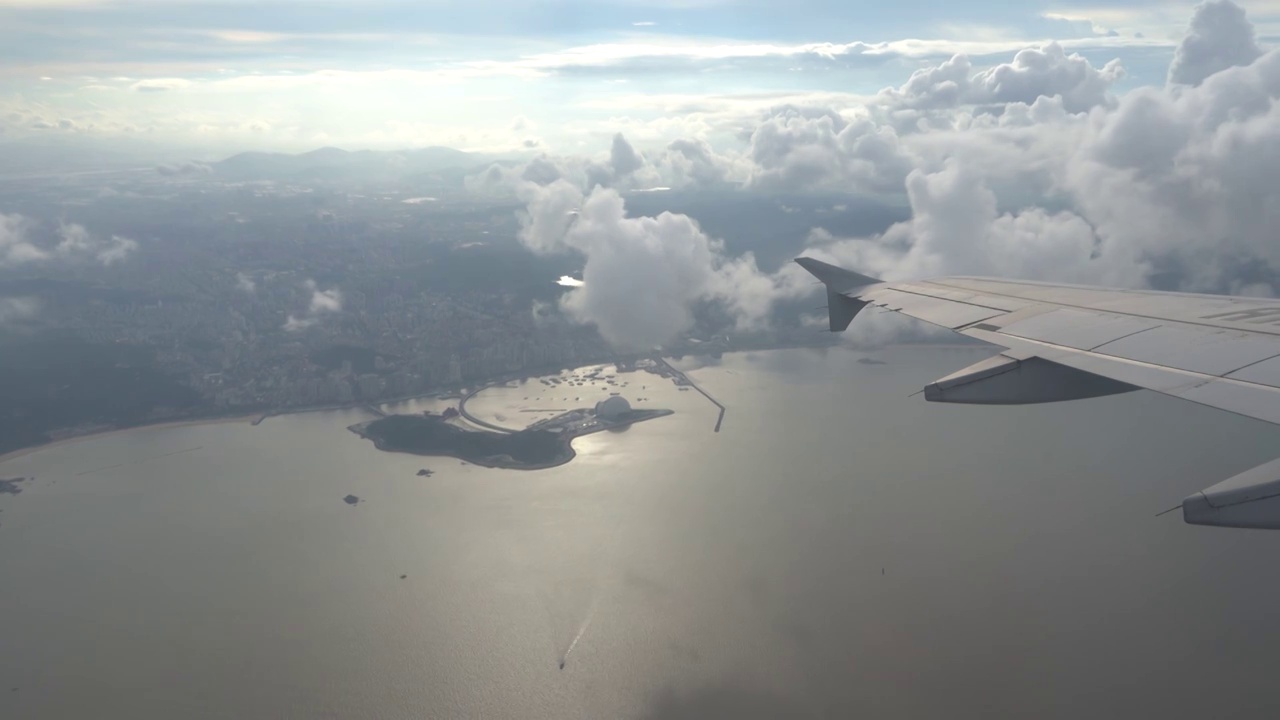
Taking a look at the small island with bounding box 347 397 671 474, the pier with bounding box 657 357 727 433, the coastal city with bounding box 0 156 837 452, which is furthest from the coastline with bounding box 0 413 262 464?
Result: the pier with bounding box 657 357 727 433

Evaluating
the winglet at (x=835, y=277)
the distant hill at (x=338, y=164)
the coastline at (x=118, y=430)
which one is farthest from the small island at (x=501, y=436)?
the distant hill at (x=338, y=164)

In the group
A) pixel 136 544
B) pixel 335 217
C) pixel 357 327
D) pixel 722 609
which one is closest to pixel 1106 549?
pixel 722 609

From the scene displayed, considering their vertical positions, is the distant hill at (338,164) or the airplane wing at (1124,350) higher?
the distant hill at (338,164)

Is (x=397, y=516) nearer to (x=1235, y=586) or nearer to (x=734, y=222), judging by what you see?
(x=1235, y=586)

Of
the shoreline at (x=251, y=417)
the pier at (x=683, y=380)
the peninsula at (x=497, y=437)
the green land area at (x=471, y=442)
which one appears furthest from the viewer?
the pier at (x=683, y=380)

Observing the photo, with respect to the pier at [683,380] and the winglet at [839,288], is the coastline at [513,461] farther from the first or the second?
the winglet at [839,288]

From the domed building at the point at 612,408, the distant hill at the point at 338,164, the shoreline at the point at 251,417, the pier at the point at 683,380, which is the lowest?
the shoreline at the point at 251,417

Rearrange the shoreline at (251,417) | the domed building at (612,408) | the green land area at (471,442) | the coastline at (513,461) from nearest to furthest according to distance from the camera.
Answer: the coastline at (513,461), the green land area at (471,442), the shoreline at (251,417), the domed building at (612,408)

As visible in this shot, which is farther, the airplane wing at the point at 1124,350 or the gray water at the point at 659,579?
the gray water at the point at 659,579

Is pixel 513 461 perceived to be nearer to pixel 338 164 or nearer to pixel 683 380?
pixel 683 380
